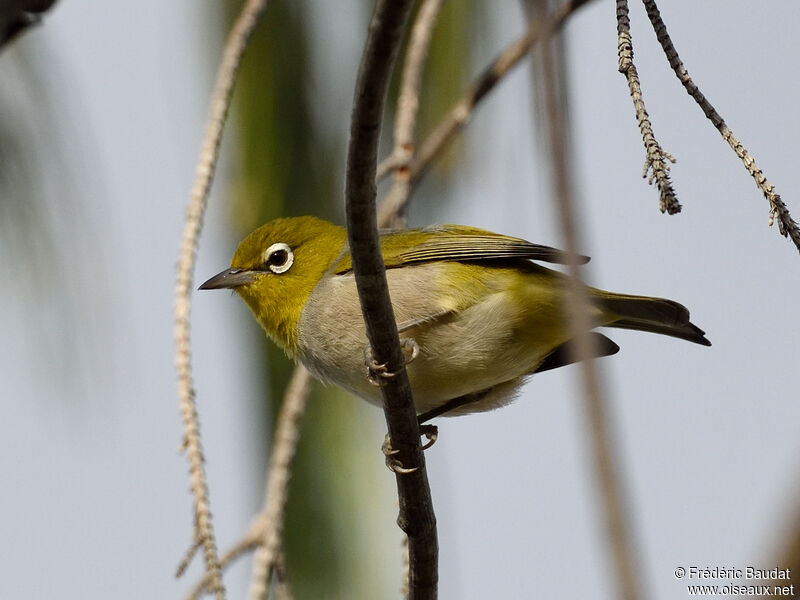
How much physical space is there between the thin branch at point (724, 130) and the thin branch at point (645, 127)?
0.07 meters

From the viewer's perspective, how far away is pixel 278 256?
4.88 meters

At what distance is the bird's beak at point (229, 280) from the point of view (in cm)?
480

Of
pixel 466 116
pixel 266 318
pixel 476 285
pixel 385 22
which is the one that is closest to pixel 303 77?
pixel 466 116

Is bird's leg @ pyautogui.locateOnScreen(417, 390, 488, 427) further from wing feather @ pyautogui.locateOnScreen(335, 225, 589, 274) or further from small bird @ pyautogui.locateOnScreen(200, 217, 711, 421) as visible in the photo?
wing feather @ pyautogui.locateOnScreen(335, 225, 589, 274)

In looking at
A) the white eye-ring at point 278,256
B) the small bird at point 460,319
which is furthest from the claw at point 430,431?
the white eye-ring at point 278,256

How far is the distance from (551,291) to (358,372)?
855 millimetres

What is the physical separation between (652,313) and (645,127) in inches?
94.3

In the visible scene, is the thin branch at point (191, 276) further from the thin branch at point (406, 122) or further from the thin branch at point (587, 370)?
the thin branch at point (587, 370)

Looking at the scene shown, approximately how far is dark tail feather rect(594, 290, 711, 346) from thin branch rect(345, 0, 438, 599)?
1226 mm

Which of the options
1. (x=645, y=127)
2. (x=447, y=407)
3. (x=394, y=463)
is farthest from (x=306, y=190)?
(x=645, y=127)


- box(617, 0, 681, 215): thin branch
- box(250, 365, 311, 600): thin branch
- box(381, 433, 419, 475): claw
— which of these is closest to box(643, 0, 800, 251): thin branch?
box(617, 0, 681, 215): thin branch

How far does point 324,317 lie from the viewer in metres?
4.23

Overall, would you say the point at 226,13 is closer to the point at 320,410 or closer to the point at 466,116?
the point at 466,116

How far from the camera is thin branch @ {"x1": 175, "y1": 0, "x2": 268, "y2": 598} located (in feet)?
A: 9.44
